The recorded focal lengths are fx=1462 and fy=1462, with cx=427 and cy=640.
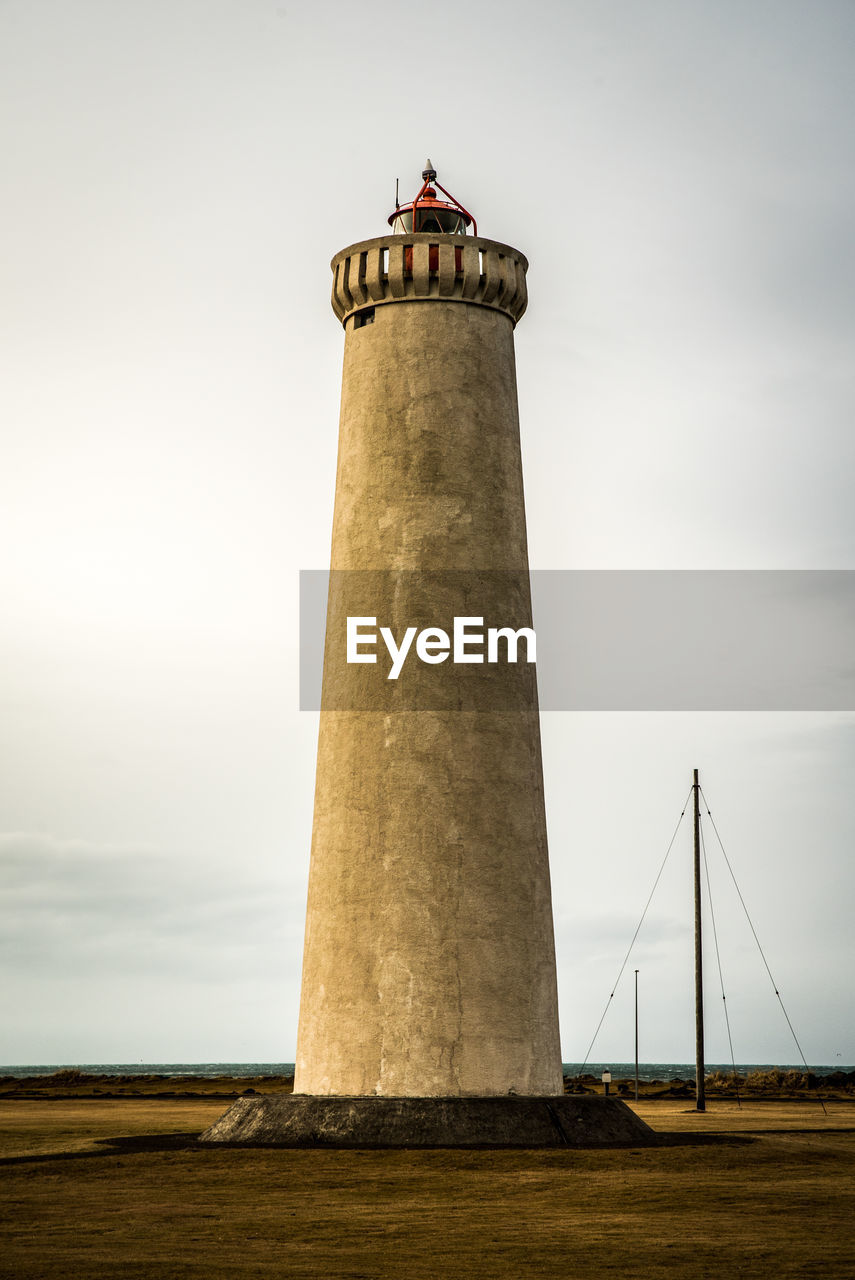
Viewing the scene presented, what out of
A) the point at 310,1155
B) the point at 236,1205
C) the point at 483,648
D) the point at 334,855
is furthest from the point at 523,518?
the point at 236,1205

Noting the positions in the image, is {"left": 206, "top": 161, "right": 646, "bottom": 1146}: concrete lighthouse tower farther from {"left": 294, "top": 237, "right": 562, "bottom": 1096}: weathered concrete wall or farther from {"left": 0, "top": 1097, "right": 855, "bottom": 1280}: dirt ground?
{"left": 0, "top": 1097, "right": 855, "bottom": 1280}: dirt ground

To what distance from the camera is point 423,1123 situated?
55.0 ft

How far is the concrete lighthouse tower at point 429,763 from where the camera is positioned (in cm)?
1755

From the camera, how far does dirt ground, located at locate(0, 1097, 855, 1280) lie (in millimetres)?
10617

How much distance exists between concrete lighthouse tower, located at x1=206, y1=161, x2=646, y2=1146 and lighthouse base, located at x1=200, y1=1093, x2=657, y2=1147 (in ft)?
0.09

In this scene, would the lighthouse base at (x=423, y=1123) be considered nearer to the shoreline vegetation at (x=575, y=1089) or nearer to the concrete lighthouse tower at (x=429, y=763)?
the concrete lighthouse tower at (x=429, y=763)

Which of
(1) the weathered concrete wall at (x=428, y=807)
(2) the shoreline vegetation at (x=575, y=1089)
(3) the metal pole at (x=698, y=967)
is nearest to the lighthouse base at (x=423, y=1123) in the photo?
(1) the weathered concrete wall at (x=428, y=807)

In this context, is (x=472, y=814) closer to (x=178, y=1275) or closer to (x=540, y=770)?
(x=540, y=770)

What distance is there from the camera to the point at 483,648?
61.4ft

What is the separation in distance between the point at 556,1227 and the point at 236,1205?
309 centimetres

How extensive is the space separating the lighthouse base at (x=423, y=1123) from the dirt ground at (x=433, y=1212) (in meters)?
0.42

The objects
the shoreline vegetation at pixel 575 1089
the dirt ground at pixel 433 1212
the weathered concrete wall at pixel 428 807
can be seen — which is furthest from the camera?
the shoreline vegetation at pixel 575 1089

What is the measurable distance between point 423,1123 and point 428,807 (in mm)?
3716

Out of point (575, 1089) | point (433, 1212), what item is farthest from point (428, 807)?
point (575, 1089)
